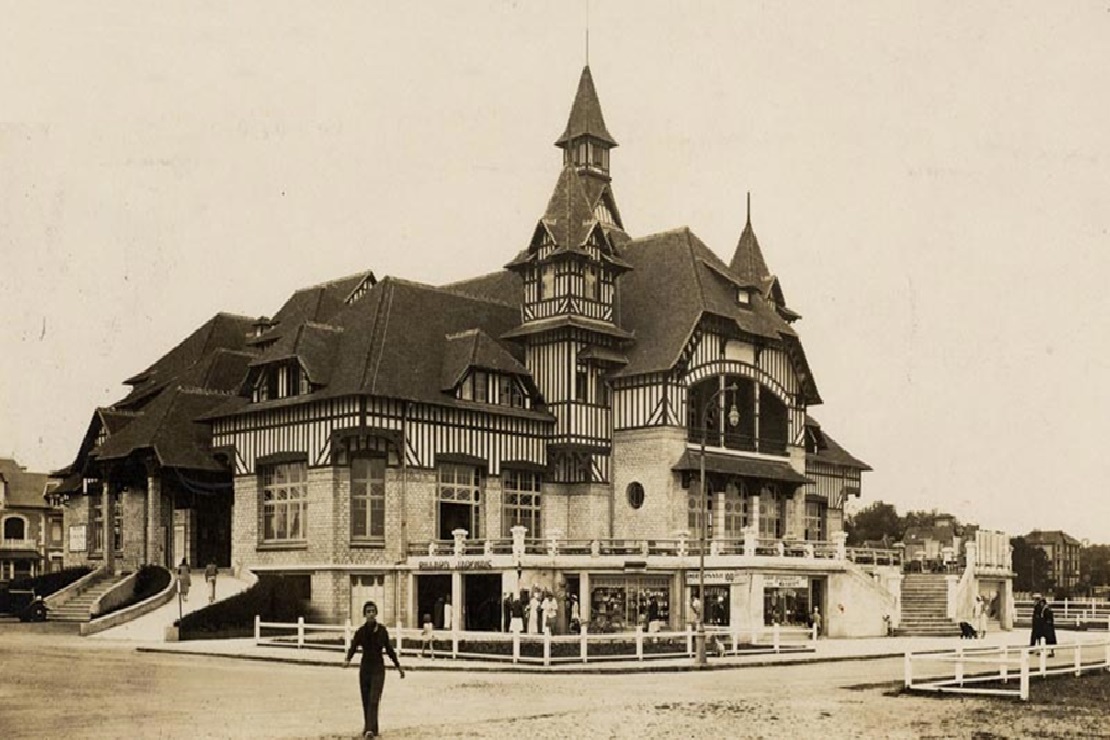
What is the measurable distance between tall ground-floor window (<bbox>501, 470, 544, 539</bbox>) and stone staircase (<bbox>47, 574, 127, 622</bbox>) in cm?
1262

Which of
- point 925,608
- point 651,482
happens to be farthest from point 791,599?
point 651,482

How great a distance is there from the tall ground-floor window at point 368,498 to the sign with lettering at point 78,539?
47.7 feet

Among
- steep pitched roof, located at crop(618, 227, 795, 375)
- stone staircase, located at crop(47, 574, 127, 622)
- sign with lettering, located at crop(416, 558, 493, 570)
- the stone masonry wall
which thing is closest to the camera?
sign with lettering, located at crop(416, 558, 493, 570)

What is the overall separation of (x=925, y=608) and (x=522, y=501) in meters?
13.3

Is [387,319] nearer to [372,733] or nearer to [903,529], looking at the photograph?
[372,733]

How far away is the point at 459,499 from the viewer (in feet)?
142

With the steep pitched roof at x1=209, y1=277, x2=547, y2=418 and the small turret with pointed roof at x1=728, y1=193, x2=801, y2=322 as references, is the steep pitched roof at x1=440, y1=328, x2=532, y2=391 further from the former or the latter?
the small turret with pointed roof at x1=728, y1=193, x2=801, y2=322

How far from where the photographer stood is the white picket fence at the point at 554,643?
27203mm

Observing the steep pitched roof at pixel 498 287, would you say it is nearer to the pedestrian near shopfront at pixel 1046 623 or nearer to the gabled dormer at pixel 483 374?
the gabled dormer at pixel 483 374

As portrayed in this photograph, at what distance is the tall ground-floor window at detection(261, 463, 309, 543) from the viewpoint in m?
42.4

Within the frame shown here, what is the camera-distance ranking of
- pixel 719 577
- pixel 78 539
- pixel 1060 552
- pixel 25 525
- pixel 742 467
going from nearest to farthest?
pixel 719 577, pixel 742 467, pixel 78 539, pixel 25 525, pixel 1060 552

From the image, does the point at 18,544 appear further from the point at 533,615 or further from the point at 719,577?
the point at 533,615

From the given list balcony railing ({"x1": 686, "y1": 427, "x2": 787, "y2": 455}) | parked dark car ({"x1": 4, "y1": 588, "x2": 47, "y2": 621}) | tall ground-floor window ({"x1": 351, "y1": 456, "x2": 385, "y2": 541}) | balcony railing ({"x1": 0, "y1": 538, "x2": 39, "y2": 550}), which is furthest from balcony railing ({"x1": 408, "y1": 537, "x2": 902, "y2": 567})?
balcony railing ({"x1": 0, "y1": 538, "x2": 39, "y2": 550})

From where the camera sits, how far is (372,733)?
15055 millimetres
